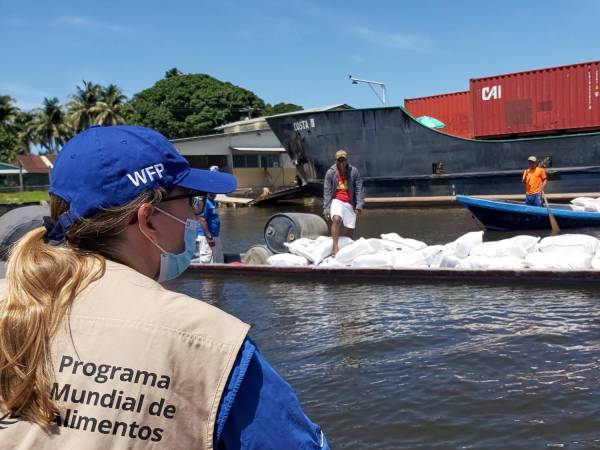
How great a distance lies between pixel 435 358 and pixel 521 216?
9.54m

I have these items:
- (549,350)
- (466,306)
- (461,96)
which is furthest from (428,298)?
(461,96)

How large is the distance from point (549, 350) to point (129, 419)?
5.03 meters

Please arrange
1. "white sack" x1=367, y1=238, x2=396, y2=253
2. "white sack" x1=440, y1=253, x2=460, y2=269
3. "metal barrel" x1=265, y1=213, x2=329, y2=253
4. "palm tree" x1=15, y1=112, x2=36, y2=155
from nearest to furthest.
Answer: "white sack" x1=440, y1=253, x2=460, y2=269, "white sack" x1=367, y1=238, x2=396, y2=253, "metal barrel" x1=265, y1=213, x2=329, y2=253, "palm tree" x1=15, y1=112, x2=36, y2=155

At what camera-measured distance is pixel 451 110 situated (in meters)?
26.8

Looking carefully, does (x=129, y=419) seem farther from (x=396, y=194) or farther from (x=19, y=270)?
(x=396, y=194)

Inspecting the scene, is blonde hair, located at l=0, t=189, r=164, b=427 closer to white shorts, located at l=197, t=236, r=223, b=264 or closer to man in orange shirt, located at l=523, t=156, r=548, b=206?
white shorts, located at l=197, t=236, r=223, b=264

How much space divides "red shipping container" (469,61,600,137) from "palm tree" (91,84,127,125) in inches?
1720

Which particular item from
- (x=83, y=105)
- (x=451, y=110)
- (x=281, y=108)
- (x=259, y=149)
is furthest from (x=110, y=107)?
(x=451, y=110)

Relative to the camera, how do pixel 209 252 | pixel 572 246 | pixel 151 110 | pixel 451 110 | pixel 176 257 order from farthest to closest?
1. pixel 151 110
2. pixel 451 110
3. pixel 209 252
4. pixel 572 246
5. pixel 176 257

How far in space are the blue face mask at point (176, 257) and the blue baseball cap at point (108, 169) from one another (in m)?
0.10

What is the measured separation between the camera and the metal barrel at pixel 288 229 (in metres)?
10.6

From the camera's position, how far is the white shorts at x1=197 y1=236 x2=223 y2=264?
10.2 metres

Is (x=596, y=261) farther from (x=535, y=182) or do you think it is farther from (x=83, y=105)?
(x=83, y=105)

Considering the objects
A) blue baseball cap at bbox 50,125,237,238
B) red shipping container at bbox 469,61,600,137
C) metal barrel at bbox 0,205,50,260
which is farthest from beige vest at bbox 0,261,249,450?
red shipping container at bbox 469,61,600,137
